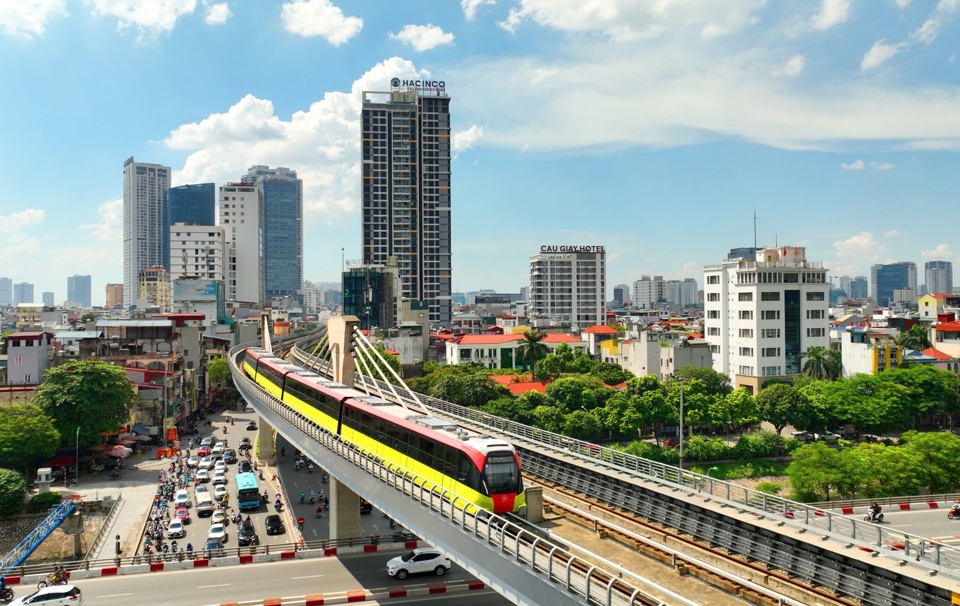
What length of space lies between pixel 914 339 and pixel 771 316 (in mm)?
26983

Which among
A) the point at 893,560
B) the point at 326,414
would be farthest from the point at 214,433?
the point at 893,560

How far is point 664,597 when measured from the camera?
14625 millimetres

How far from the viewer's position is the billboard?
350 feet

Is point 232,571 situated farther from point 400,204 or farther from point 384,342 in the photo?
point 400,204

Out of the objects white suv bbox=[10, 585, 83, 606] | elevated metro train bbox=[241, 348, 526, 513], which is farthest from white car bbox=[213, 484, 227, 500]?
white suv bbox=[10, 585, 83, 606]

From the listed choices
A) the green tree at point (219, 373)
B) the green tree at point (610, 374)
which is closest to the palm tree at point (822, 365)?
the green tree at point (610, 374)

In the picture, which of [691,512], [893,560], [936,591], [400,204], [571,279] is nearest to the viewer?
[936,591]

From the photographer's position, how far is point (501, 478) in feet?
61.3

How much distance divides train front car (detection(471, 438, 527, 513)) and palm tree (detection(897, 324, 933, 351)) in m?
82.5

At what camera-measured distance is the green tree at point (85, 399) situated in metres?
53.2

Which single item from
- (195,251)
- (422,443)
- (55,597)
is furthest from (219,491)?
(195,251)

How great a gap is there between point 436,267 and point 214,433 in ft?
304

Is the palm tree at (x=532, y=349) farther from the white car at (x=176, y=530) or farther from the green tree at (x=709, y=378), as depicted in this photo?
the white car at (x=176, y=530)

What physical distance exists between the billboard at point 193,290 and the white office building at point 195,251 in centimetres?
3425
